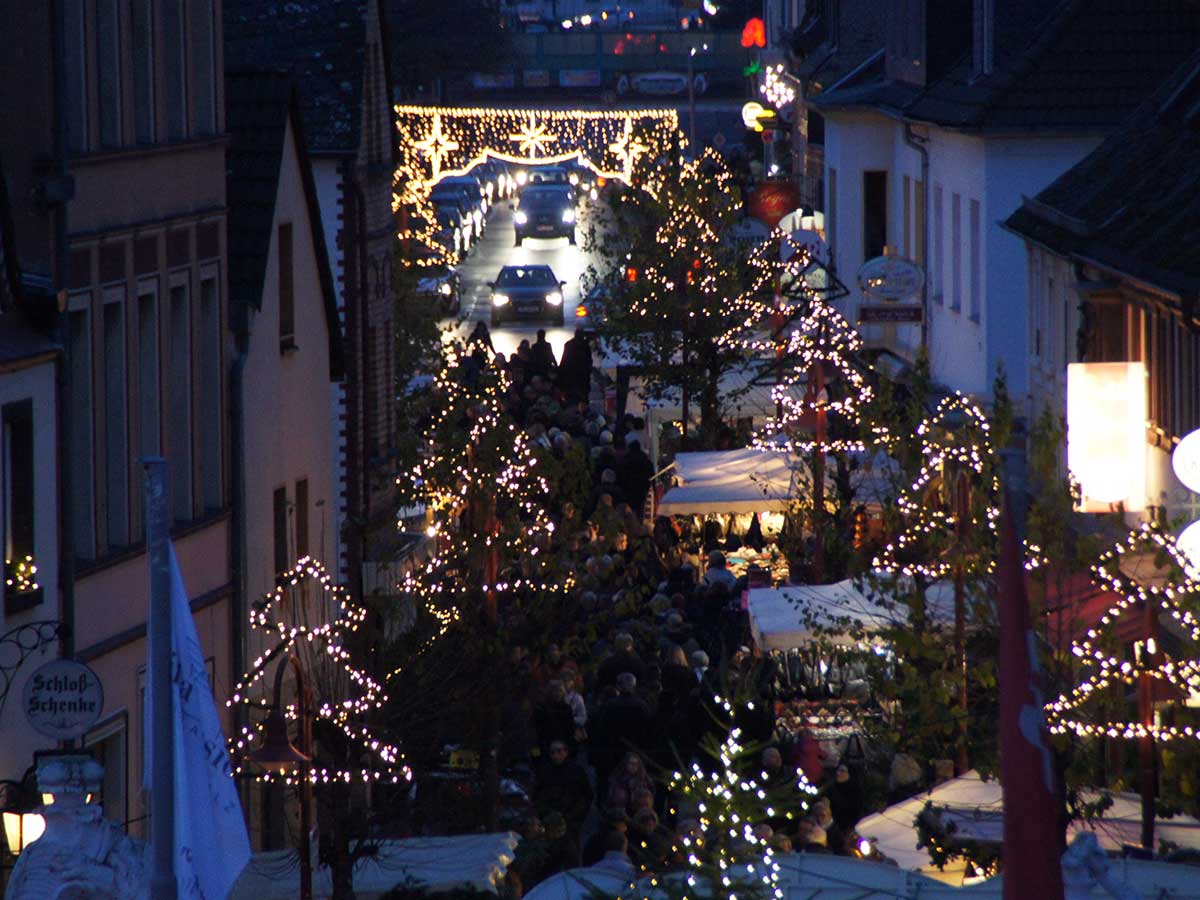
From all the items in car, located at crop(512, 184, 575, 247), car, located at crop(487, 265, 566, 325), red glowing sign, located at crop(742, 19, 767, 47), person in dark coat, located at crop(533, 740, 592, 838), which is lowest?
person in dark coat, located at crop(533, 740, 592, 838)

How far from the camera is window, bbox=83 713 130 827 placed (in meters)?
17.7

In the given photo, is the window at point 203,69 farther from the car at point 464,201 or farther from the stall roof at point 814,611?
the car at point 464,201

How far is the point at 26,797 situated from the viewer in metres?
14.8

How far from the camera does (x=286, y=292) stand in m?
24.5

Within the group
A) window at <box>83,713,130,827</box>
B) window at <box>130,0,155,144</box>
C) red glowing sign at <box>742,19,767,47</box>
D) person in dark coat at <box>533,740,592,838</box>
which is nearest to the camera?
window at <box>83,713,130,827</box>

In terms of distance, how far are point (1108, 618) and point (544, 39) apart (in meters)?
123

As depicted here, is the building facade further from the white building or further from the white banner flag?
the white building

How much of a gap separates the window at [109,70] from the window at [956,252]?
13772 millimetres

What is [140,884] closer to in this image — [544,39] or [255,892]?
[255,892]

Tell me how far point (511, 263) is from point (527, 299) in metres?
17.8

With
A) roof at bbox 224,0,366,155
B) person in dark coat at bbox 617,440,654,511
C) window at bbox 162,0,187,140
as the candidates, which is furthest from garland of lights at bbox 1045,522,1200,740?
person in dark coat at bbox 617,440,654,511

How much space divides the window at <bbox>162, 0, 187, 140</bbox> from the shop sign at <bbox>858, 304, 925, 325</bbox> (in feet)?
38.8

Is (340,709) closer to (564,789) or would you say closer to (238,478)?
(564,789)

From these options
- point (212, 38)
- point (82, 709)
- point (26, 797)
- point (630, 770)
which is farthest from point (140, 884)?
point (212, 38)
